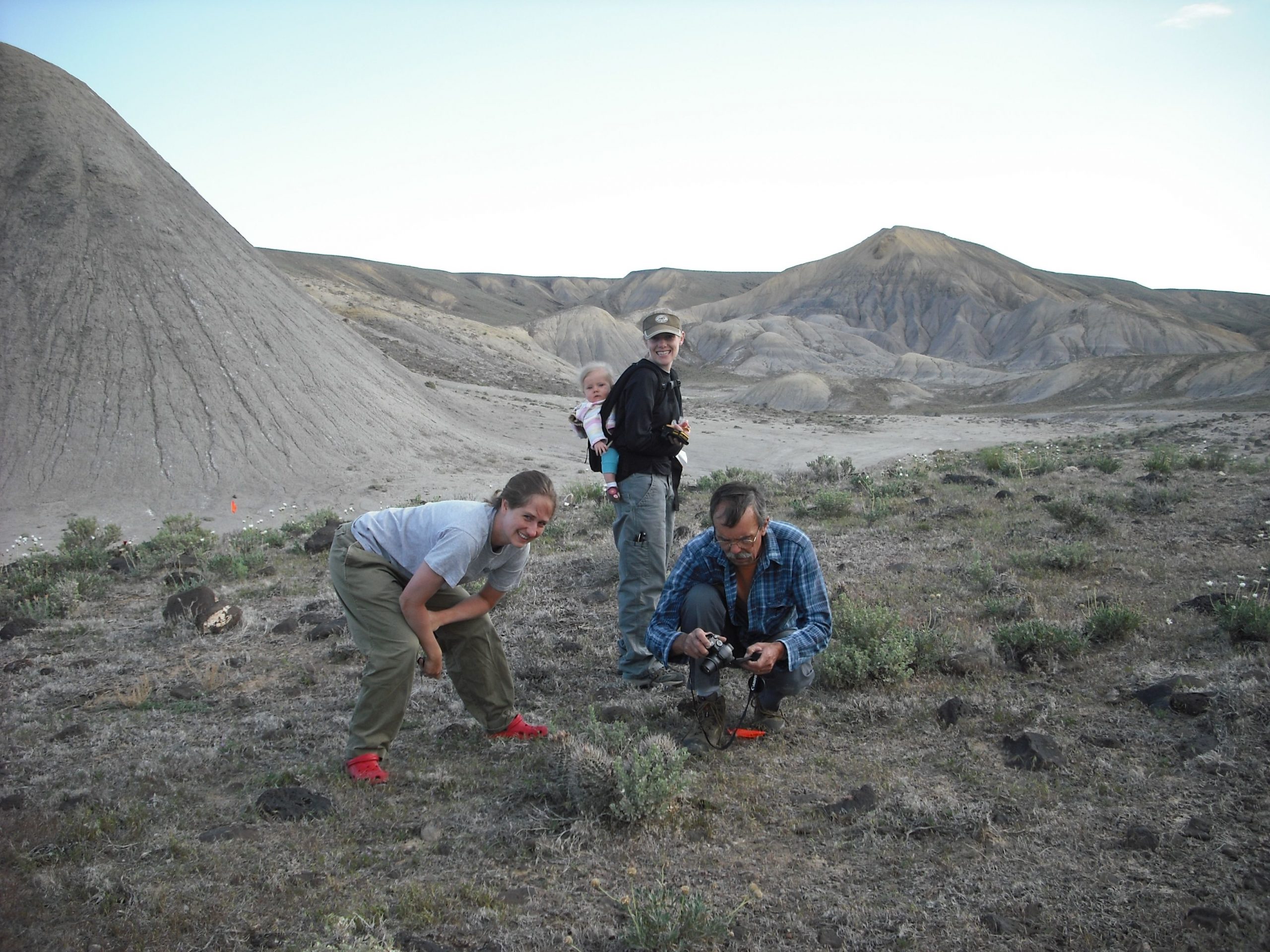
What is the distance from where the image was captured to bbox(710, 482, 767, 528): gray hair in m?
3.41

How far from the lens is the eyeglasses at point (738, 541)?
345 cm

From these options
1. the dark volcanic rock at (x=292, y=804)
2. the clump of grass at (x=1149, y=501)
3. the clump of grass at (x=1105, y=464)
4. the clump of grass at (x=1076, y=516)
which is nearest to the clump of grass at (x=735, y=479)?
the clump of grass at (x=1076, y=516)

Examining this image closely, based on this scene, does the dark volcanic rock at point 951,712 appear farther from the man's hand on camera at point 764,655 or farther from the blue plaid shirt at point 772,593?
the man's hand on camera at point 764,655

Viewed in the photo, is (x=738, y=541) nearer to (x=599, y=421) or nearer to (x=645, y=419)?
(x=645, y=419)

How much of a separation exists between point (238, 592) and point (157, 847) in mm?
4199

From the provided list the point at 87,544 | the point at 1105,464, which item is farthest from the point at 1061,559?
the point at 87,544

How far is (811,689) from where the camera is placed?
4.34m

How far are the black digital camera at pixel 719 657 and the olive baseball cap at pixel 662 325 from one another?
5.52ft

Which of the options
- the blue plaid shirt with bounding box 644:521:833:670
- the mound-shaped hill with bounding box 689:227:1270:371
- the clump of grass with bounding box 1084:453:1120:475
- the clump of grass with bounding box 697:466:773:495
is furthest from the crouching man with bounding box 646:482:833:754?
the mound-shaped hill with bounding box 689:227:1270:371

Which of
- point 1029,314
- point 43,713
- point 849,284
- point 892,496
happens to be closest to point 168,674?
point 43,713

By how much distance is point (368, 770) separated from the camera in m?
3.49

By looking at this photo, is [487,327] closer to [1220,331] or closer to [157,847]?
[157,847]

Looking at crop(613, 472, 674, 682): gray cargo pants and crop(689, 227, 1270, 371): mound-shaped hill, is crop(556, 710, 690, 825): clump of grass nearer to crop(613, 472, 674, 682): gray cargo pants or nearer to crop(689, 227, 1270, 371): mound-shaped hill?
crop(613, 472, 674, 682): gray cargo pants

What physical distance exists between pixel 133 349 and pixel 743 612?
12453 millimetres
